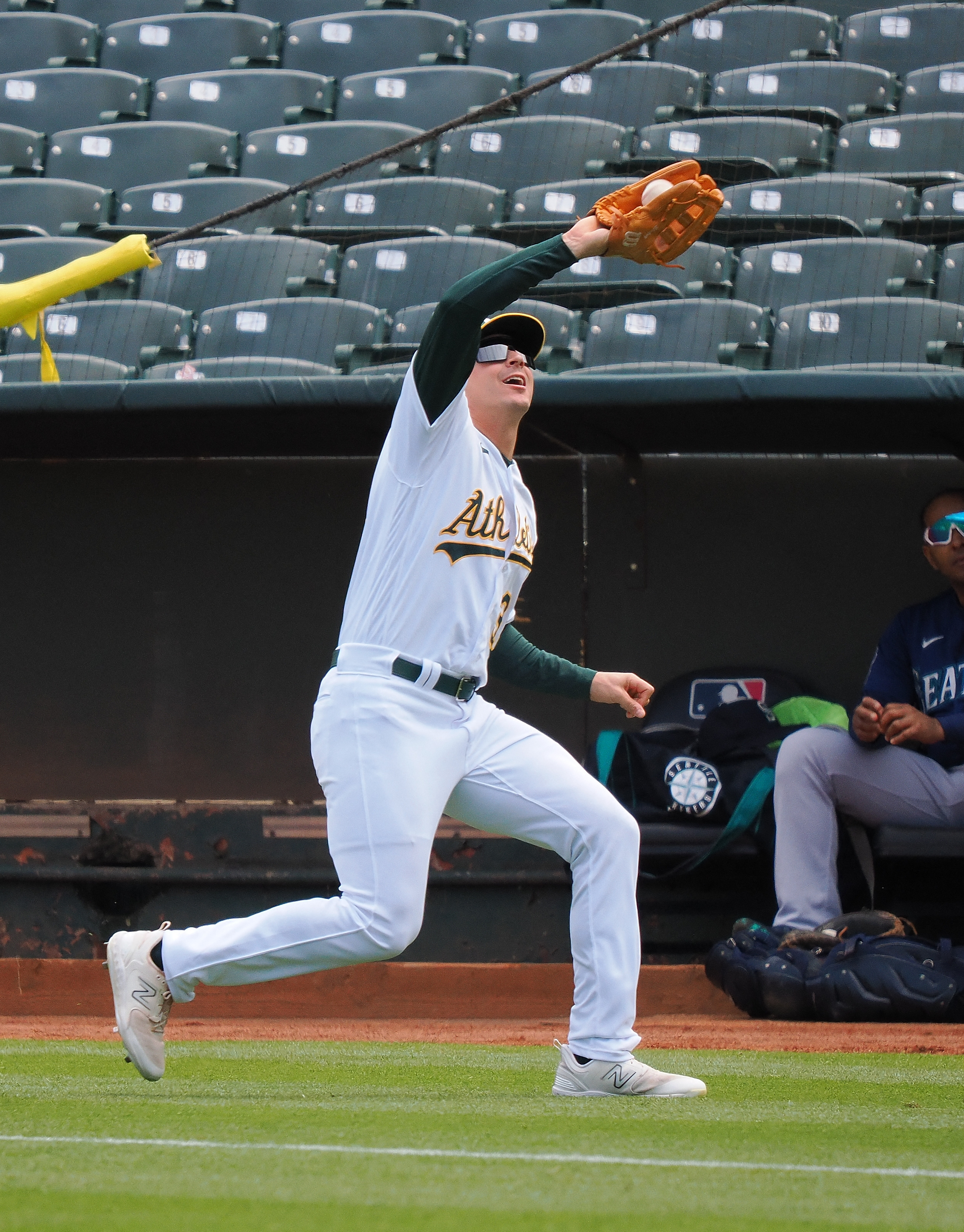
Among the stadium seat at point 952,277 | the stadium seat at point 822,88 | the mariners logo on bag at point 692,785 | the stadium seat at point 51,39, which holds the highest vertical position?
the stadium seat at point 51,39

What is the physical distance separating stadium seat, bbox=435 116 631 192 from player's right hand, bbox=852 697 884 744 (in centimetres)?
362

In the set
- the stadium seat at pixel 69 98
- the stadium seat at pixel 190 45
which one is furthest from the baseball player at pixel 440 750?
the stadium seat at pixel 190 45

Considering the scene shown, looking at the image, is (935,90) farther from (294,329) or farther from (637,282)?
(294,329)

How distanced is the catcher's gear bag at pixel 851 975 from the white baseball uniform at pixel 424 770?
69.0 inches

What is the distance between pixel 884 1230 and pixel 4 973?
3914 mm

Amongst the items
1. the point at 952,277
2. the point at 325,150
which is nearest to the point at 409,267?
the point at 325,150

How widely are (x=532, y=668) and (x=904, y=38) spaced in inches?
230

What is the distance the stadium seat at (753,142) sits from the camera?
686 cm

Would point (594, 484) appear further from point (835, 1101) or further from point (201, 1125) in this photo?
point (201, 1125)

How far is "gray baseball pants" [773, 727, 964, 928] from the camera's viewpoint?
437 cm

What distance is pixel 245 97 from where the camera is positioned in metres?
8.18

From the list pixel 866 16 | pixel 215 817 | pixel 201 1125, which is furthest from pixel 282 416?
pixel 866 16

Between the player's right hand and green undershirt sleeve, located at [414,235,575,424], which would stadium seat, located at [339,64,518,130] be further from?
green undershirt sleeve, located at [414,235,575,424]

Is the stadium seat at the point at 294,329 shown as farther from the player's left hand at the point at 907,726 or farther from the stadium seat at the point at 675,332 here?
the player's left hand at the point at 907,726
